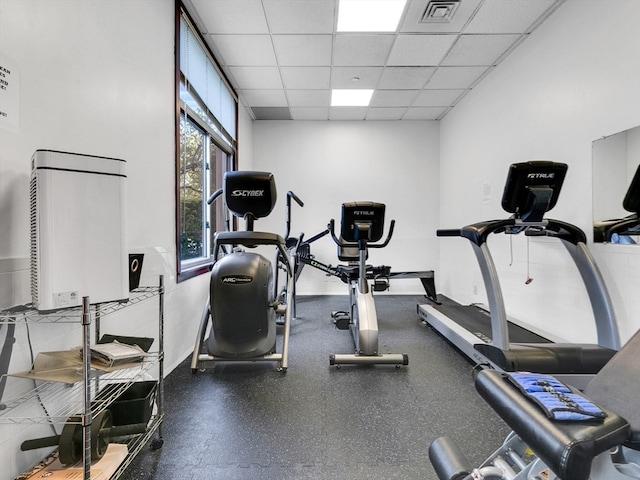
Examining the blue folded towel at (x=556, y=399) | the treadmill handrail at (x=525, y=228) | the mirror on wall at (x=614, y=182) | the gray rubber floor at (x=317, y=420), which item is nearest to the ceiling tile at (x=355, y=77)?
the mirror on wall at (x=614, y=182)

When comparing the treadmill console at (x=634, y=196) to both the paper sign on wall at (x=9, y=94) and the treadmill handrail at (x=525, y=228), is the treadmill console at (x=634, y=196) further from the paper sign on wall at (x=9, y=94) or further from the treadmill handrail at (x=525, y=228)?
the paper sign on wall at (x=9, y=94)

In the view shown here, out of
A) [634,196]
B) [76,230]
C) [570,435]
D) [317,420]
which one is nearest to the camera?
[570,435]

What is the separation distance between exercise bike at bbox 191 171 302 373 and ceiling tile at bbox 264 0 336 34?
1.59 meters

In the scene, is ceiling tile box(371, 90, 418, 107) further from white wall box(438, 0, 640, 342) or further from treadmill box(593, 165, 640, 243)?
treadmill box(593, 165, 640, 243)

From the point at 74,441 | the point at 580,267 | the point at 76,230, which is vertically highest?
the point at 76,230

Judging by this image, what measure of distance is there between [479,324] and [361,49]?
10.5 ft

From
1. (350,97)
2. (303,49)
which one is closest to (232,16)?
(303,49)

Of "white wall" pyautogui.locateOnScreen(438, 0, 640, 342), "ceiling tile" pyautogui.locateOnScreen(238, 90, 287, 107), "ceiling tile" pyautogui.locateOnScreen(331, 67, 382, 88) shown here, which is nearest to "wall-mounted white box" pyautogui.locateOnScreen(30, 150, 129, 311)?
Answer: "white wall" pyautogui.locateOnScreen(438, 0, 640, 342)

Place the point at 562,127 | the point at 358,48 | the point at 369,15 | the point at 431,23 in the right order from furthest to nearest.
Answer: the point at 358,48 < the point at 431,23 < the point at 369,15 < the point at 562,127

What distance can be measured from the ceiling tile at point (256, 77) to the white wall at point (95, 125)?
147 centimetres

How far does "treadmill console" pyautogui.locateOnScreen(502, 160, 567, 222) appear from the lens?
209 cm

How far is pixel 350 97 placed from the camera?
499 cm

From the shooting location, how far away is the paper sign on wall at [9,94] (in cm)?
123

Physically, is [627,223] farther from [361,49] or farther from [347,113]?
[347,113]
